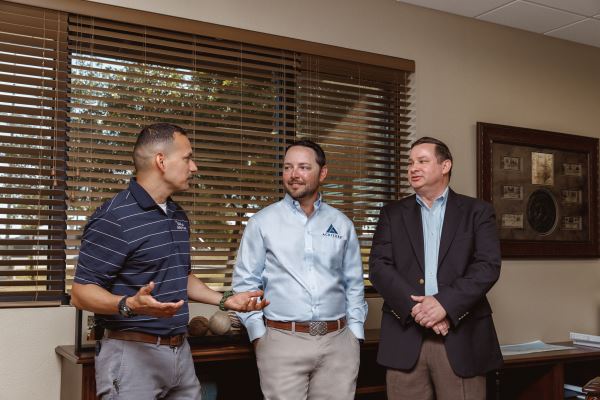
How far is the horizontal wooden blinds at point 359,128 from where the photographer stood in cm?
378

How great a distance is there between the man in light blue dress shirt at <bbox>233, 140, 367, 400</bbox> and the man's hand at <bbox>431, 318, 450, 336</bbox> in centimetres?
34

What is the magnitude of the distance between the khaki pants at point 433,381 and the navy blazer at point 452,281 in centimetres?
3

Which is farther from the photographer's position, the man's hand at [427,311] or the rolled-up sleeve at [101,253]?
the man's hand at [427,311]

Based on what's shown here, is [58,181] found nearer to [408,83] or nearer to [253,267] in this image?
[253,267]

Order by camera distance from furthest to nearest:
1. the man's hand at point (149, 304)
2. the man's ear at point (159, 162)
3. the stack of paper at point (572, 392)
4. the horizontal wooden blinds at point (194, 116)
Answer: the stack of paper at point (572, 392) → the horizontal wooden blinds at point (194, 116) → the man's ear at point (159, 162) → the man's hand at point (149, 304)

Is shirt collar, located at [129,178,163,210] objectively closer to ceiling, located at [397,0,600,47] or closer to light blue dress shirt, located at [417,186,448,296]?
light blue dress shirt, located at [417,186,448,296]

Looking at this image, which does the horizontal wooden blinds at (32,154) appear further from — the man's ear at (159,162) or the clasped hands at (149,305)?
the clasped hands at (149,305)

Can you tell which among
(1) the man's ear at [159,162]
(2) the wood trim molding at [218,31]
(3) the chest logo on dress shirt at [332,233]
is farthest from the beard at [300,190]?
(2) the wood trim molding at [218,31]

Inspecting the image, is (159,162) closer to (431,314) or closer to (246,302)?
(246,302)

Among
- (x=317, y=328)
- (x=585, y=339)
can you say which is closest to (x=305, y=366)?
(x=317, y=328)

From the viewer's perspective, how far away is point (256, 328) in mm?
2766

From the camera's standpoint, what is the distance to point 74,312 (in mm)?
3021

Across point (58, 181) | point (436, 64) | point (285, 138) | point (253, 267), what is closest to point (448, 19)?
point (436, 64)

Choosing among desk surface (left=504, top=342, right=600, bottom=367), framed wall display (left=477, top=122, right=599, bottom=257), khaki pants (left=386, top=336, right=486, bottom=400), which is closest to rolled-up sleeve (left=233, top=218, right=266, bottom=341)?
khaki pants (left=386, top=336, right=486, bottom=400)
